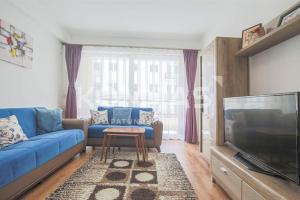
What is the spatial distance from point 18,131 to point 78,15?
2364mm

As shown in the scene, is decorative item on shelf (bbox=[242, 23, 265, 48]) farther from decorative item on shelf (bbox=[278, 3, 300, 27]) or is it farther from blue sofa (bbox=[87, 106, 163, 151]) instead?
blue sofa (bbox=[87, 106, 163, 151])

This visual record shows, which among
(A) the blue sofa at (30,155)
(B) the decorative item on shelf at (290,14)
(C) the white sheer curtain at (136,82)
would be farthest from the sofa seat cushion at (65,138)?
A: (B) the decorative item on shelf at (290,14)

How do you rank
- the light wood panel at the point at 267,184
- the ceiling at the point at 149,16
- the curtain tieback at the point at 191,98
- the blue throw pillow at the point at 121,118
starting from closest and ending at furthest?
1. the light wood panel at the point at 267,184
2. the ceiling at the point at 149,16
3. the blue throw pillow at the point at 121,118
4. the curtain tieback at the point at 191,98

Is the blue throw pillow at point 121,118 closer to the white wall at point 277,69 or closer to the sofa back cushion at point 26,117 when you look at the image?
the sofa back cushion at point 26,117

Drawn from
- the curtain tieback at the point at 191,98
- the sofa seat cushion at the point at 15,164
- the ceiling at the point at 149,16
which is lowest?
the sofa seat cushion at the point at 15,164

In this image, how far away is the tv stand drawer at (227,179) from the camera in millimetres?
1552

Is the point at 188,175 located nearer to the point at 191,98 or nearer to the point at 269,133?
the point at 269,133

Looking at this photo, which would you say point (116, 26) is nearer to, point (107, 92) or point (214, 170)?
point (107, 92)

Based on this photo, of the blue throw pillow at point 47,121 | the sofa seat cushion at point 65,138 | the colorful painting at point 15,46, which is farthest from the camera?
the blue throw pillow at point 47,121

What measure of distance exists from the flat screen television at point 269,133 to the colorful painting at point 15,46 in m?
3.20

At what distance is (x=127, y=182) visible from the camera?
6.82 feet

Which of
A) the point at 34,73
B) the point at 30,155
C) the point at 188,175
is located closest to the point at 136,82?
the point at 34,73

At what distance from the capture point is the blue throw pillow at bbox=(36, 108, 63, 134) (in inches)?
113

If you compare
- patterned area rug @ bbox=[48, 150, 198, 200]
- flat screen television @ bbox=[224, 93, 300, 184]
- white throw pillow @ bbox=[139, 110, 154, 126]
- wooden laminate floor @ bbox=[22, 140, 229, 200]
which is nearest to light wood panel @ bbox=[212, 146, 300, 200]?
flat screen television @ bbox=[224, 93, 300, 184]
